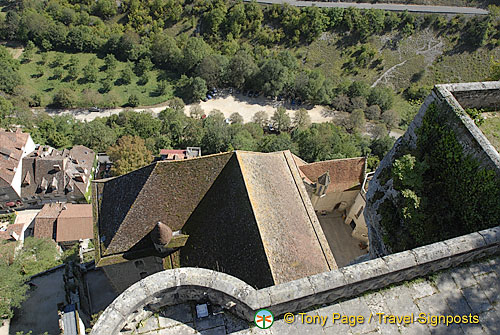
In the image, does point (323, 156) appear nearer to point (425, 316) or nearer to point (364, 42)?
point (425, 316)

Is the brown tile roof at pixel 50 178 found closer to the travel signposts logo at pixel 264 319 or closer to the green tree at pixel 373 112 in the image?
the travel signposts logo at pixel 264 319

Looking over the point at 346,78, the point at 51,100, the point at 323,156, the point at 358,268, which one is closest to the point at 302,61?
Answer: the point at 346,78

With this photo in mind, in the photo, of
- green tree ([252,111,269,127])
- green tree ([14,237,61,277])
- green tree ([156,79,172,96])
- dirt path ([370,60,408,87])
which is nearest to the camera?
green tree ([14,237,61,277])

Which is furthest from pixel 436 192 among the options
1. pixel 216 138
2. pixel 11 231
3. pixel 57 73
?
pixel 57 73

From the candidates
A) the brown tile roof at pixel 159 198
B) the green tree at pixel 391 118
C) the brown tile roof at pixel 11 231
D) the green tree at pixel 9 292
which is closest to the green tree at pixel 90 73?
the brown tile roof at pixel 11 231

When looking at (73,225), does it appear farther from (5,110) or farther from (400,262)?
(400,262)

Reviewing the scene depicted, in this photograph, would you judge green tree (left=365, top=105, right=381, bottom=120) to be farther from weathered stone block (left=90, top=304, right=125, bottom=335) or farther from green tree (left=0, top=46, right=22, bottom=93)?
green tree (left=0, top=46, right=22, bottom=93)

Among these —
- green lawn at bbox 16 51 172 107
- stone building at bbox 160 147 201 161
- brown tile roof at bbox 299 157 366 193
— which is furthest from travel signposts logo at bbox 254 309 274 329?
green lawn at bbox 16 51 172 107
